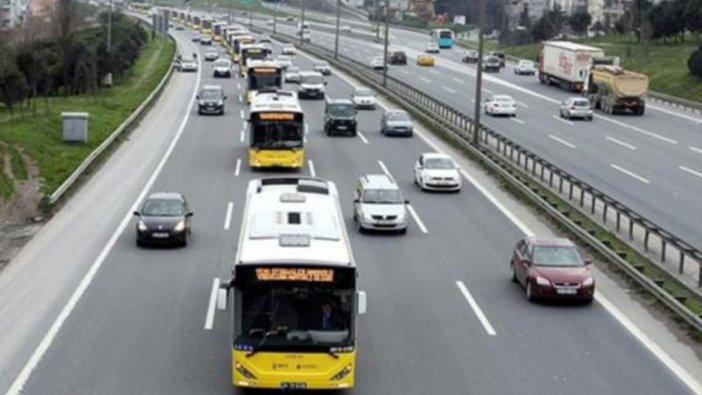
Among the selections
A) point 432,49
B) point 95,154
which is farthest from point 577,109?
point 432,49

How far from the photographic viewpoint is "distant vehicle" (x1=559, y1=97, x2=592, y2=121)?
78.3m

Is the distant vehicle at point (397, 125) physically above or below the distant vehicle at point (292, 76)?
below

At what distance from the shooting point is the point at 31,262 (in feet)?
111

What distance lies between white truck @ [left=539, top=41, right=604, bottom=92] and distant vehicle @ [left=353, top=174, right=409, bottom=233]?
185ft

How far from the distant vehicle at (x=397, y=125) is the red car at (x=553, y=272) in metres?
33.5

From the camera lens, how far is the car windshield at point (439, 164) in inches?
1884

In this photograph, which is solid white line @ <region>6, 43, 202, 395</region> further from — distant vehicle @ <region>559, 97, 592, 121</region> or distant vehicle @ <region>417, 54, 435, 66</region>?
distant vehicle @ <region>417, 54, 435, 66</region>

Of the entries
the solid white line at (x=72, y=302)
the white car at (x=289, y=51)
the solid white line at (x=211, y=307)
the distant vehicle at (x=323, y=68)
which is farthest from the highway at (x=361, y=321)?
the white car at (x=289, y=51)

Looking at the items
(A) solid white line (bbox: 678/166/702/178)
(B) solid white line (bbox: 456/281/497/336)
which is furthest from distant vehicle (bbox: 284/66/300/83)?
(B) solid white line (bbox: 456/281/497/336)

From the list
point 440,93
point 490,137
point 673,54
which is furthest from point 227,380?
point 673,54

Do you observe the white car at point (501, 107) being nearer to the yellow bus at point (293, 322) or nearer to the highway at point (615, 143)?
the highway at point (615, 143)

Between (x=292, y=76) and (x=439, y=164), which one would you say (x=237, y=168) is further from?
(x=292, y=76)

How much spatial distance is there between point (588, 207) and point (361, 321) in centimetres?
1758

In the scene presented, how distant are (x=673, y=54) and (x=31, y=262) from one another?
308 ft
